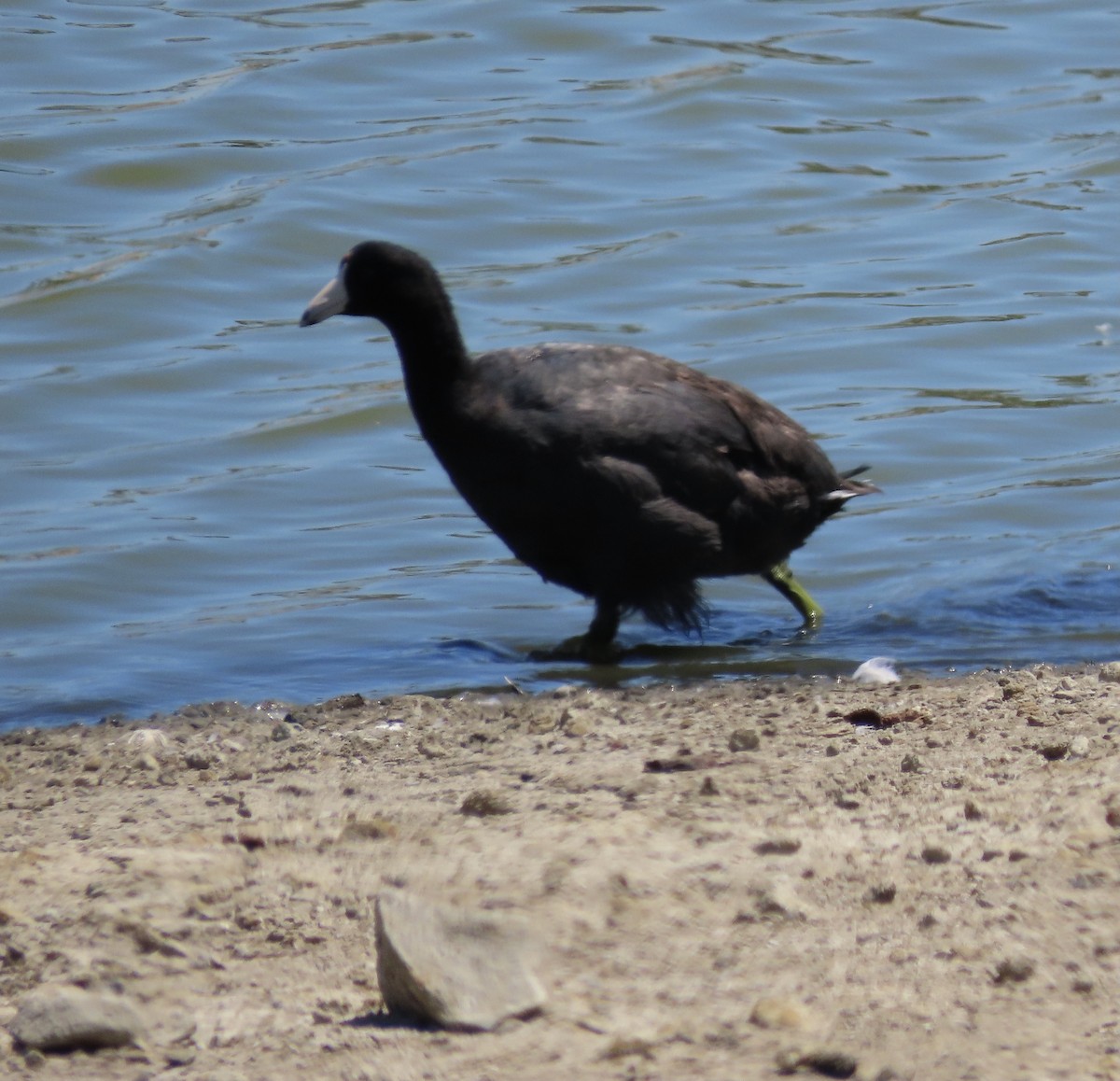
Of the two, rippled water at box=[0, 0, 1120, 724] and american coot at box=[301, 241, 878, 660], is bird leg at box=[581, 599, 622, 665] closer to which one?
american coot at box=[301, 241, 878, 660]

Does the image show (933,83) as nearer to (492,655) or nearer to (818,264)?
(818,264)

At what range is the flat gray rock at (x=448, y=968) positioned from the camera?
3514 mm

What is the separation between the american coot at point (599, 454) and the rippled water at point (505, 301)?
342 mm

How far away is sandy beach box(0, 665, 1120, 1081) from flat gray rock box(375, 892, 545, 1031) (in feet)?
0.11

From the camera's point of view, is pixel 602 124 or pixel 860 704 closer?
pixel 860 704

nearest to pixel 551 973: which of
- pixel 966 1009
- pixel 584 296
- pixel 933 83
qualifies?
pixel 966 1009

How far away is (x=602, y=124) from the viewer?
14641 mm

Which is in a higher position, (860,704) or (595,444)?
(595,444)

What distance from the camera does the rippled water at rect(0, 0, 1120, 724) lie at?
7.86 meters

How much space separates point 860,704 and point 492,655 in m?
1.93

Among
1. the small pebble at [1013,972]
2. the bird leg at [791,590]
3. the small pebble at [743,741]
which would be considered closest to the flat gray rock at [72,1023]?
the small pebble at [1013,972]

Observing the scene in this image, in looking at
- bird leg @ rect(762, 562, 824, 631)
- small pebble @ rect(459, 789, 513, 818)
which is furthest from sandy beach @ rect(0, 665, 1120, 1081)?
bird leg @ rect(762, 562, 824, 631)

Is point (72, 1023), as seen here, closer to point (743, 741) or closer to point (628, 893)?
point (628, 893)

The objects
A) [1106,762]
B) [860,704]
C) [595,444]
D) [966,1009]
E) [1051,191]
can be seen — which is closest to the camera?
[966,1009]
